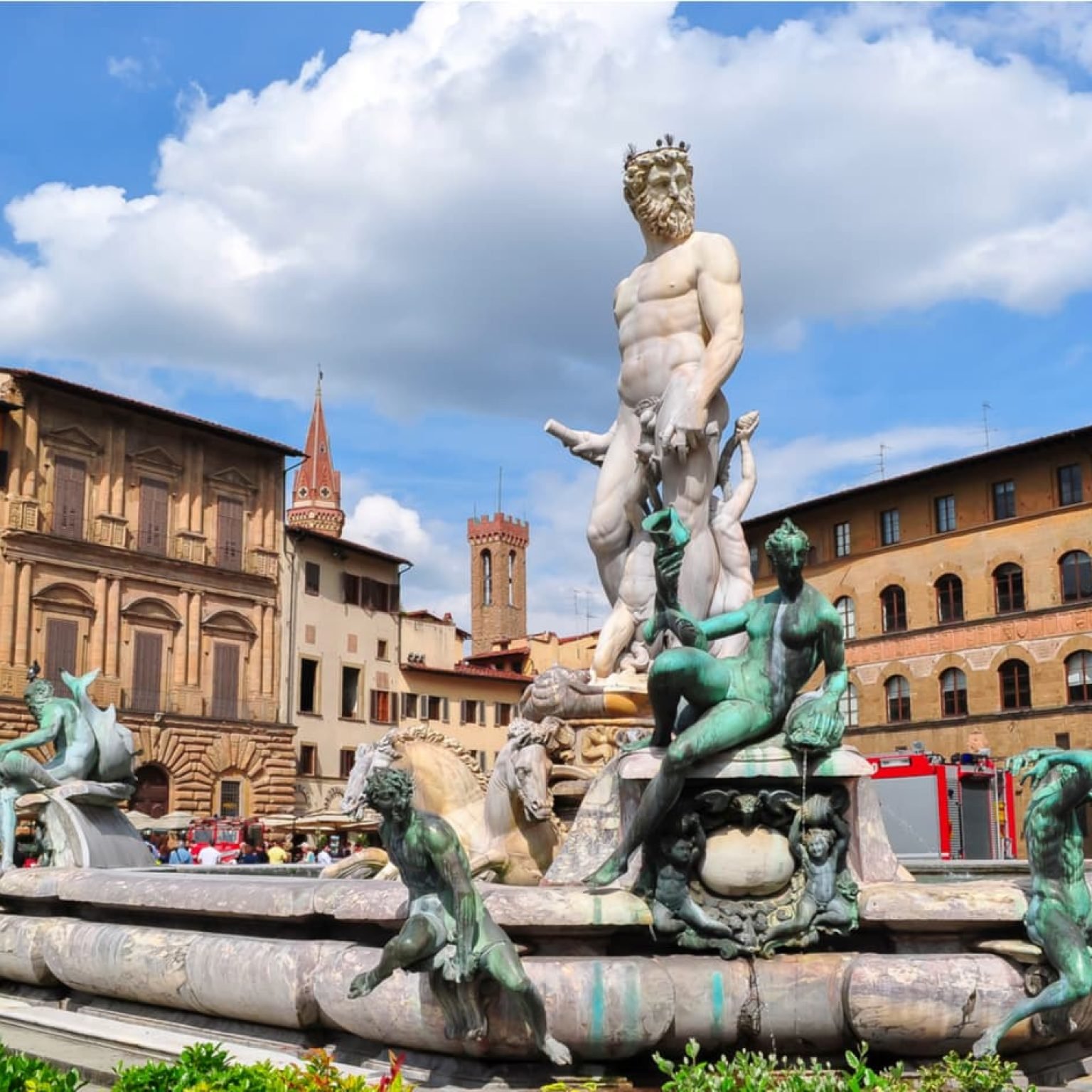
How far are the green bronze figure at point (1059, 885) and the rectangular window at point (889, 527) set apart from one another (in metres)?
44.4

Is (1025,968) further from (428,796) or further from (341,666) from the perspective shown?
(341,666)

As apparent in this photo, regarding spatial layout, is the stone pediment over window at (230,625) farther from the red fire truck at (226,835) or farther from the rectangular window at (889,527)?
the rectangular window at (889,527)

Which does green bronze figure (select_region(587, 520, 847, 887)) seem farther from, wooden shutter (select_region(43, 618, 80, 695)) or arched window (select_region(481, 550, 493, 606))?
arched window (select_region(481, 550, 493, 606))

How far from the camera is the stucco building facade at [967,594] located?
43125 millimetres

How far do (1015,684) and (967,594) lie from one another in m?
3.42

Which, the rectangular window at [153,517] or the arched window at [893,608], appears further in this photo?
the arched window at [893,608]

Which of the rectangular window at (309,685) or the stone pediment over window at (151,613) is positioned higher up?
the stone pediment over window at (151,613)

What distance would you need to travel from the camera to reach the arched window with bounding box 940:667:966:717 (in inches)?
1806

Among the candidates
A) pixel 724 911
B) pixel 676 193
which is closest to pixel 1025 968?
pixel 724 911

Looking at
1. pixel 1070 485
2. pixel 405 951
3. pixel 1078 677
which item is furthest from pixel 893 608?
pixel 405 951

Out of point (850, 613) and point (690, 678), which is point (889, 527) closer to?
point (850, 613)

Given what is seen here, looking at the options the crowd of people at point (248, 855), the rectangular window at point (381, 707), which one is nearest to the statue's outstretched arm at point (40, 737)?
the crowd of people at point (248, 855)

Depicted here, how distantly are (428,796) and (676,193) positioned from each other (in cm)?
428

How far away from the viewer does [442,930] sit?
15.4ft
